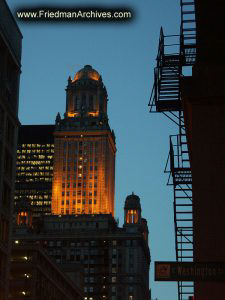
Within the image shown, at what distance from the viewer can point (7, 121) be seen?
73688 mm

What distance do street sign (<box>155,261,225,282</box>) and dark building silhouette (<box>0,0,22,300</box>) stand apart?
54.6 meters

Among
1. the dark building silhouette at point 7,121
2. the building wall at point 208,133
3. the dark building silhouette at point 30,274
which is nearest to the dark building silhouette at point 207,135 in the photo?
the building wall at point 208,133

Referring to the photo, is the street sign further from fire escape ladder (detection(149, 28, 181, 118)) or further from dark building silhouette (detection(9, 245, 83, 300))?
dark building silhouette (detection(9, 245, 83, 300))

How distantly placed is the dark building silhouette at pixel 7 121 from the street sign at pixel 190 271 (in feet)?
179

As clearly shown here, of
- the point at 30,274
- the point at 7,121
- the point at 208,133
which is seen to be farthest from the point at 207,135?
the point at 30,274

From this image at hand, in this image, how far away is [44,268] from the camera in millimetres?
122125

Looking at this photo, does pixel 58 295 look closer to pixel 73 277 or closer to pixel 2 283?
pixel 73 277

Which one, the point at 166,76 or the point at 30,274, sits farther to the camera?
the point at 30,274

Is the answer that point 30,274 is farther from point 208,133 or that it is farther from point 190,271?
point 190,271

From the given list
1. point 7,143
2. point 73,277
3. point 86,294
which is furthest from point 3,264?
point 86,294

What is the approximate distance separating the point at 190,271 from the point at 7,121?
58.4 metres

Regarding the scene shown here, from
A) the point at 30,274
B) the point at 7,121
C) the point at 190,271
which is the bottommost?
the point at 190,271

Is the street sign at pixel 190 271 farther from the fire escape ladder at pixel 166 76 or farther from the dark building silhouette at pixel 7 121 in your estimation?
the dark building silhouette at pixel 7 121

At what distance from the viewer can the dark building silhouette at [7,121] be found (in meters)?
71.4
